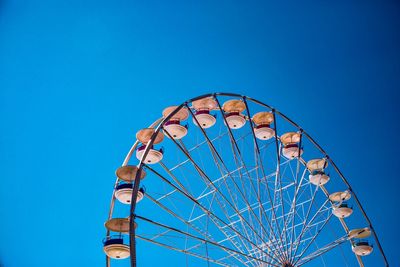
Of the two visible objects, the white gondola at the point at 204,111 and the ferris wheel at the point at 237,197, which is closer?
the ferris wheel at the point at 237,197

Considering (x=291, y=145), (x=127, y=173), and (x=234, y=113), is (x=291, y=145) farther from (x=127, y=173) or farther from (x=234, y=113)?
(x=127, y=173)

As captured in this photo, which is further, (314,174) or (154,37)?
(154,37)

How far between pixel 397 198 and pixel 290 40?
1106cm

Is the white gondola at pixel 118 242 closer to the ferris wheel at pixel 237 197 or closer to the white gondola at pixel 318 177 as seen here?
the ferris wheel at pixel 237 197

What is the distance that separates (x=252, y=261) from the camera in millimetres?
15828

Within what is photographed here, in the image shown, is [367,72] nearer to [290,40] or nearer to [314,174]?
[290,40]

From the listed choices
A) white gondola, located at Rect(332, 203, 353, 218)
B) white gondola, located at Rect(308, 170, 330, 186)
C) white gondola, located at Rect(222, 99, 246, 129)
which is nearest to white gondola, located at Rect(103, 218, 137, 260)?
white gondola, located at Rect(222, 99, 246, 129)

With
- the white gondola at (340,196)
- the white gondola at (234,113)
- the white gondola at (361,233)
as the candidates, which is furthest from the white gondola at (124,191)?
the white gondola at (361,233)

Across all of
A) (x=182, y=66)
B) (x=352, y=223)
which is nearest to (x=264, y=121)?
(x=352, y=223)

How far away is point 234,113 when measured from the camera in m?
16.6

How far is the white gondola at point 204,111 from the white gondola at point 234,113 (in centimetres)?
84

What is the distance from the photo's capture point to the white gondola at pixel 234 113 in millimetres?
16594

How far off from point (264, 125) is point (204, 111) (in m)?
2.29

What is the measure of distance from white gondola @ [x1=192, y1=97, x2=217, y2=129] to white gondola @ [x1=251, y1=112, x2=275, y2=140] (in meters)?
1.81
